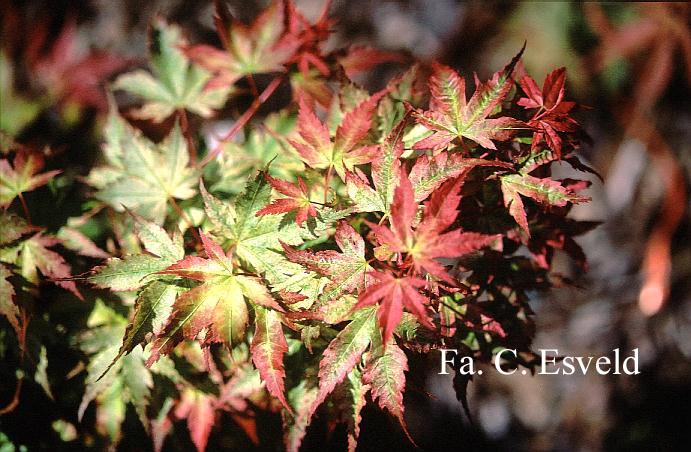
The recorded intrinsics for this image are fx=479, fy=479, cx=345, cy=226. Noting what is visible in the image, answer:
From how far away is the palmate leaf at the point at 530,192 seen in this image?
2.09ft

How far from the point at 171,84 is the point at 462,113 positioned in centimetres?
72

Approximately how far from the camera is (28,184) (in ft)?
2.71

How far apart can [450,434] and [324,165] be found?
1242 millimetres

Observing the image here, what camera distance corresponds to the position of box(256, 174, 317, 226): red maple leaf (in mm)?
656

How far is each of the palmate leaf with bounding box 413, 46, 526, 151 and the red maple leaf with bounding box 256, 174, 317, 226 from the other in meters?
0.17

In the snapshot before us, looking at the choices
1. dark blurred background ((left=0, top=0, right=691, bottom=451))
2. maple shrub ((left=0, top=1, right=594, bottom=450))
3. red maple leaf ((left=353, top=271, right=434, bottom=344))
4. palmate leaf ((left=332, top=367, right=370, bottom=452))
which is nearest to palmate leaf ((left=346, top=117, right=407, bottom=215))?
maple shrub ((left=0, top=1, right=594, bottom=450))

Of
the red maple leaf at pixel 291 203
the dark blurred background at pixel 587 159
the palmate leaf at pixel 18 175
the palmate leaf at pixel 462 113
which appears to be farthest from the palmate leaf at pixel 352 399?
the dark blurred background at pixel 587 159

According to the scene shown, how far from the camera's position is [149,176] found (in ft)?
2.92

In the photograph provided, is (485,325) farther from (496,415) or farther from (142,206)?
(496,415)

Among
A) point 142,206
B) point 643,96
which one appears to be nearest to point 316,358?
point 142,206

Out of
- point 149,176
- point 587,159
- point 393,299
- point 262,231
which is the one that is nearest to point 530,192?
point 393,299

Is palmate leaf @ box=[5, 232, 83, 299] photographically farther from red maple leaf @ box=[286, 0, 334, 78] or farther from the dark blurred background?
the dark blurred background

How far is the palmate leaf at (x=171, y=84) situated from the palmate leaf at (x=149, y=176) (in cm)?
19

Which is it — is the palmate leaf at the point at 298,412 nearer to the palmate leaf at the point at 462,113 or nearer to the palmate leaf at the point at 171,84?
the palmate leaf at the point at 462,113
